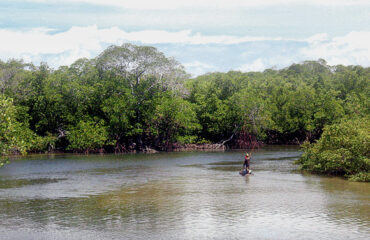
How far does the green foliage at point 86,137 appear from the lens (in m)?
53.9

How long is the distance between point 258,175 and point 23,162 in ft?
78.4

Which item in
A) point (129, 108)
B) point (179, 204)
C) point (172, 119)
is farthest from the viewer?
point (172, 119)

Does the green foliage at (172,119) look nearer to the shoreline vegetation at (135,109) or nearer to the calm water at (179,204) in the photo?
the shoreline vegetation at (135,109)

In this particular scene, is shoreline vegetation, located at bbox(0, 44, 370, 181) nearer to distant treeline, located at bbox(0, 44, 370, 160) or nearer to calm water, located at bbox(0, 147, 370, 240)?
distant treeline, located at bbox(0, 44, 370, 160)

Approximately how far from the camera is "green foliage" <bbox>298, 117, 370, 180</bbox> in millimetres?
29484

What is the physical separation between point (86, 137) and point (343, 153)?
32.7m

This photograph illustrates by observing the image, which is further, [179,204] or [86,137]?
[86,137]

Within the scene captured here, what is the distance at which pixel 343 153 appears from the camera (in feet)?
100.0

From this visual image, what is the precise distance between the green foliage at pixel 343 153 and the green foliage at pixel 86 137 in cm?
2732

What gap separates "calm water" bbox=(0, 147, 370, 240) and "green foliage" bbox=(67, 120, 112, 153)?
52.4 ft

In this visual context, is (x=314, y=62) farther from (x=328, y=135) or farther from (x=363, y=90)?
(x=328, y=135)

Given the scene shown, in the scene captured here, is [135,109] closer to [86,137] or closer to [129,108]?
[129,108]

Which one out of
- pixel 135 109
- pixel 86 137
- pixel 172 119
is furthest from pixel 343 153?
pixel 135 109

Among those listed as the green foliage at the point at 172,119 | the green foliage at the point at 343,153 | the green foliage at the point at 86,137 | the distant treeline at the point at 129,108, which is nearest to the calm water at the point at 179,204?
the green foliage at the point at 343,153
